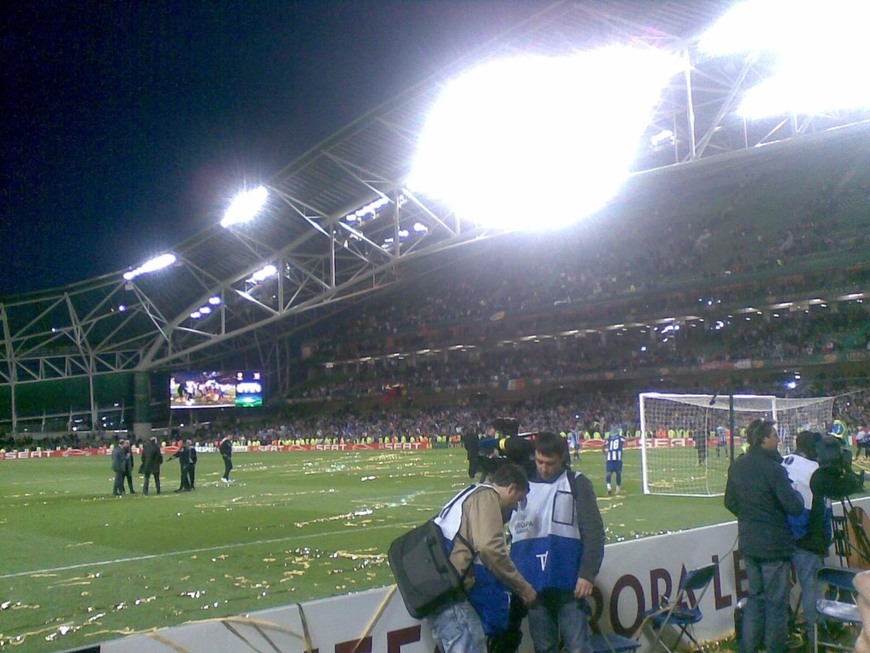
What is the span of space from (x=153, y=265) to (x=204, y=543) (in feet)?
107

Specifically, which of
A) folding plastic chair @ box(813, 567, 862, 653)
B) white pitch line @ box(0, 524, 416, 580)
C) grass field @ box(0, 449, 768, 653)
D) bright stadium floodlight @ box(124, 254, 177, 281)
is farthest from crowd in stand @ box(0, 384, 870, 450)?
folding plastic chair @ box(813, 567, 862, 653)

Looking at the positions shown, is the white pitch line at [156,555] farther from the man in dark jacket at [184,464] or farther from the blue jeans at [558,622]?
the man in dark jacket at [184,464]

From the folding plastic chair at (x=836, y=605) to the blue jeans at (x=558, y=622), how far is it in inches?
71.0

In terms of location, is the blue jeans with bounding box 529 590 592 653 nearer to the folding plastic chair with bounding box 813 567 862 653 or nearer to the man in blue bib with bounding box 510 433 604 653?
the man in blue bib with bounding box 510 433 604 653

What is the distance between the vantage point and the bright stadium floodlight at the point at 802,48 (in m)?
21.6

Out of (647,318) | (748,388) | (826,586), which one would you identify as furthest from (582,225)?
(826,586)

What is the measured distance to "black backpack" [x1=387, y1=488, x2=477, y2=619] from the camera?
4.39 meters

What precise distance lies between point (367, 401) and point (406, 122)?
38323mm

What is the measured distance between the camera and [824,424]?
87.6 feet

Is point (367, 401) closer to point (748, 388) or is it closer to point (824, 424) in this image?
point (748, 388)

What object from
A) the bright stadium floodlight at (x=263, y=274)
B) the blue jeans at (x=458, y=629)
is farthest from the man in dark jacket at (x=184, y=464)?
the bright stadium floodlight at (x=263, y=274)

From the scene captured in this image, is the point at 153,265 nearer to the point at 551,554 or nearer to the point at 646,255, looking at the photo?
the point at 646,255

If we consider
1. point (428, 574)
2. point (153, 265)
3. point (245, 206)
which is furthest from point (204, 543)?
point (153, 265)

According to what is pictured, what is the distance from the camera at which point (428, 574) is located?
442 centimetres
